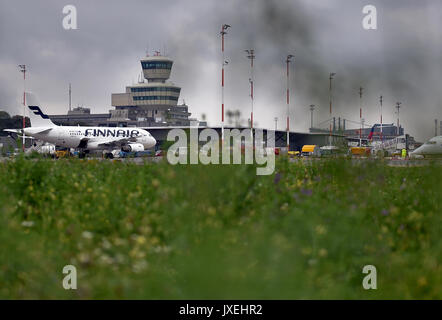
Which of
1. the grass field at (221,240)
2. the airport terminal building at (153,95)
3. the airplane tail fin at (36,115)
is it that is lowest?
the grass field at (221,240)

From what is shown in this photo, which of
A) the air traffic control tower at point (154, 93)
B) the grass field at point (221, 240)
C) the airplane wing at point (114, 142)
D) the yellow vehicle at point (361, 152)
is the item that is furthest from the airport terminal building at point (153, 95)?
the grass field at point (221, 240)

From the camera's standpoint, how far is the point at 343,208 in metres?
7.68

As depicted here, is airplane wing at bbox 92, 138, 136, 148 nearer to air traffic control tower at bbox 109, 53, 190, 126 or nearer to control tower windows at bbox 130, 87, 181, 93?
air traffic control tower at bbox 109, 53, 190, 126

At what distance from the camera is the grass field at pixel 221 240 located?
16.7 ft

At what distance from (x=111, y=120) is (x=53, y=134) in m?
105

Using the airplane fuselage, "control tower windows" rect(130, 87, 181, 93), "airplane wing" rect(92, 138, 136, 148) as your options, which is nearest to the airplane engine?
"airplane wing" rect(92, 138, 136, 148)

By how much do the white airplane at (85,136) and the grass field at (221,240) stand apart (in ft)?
150

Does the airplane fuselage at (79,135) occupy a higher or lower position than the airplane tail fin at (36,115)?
lower

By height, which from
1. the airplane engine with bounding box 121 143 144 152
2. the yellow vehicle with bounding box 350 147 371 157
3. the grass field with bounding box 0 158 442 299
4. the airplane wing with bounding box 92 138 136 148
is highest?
the airplane wing with bounding box 92 138 136 148

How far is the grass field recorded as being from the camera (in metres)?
5.08

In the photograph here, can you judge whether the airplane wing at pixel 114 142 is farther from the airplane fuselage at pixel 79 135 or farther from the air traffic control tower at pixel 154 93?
the air traffic control tower at pixel 154 93

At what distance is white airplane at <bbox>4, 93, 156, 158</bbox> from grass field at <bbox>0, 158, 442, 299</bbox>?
1797 inches
